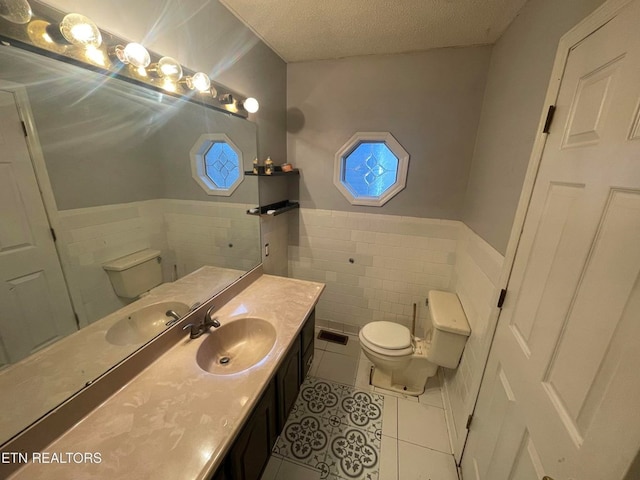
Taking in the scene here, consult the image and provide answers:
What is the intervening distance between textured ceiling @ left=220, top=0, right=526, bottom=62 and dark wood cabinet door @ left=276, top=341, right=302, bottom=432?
193 cm

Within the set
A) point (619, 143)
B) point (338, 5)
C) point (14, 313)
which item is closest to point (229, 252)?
point (14, 313)

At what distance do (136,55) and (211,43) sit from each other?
1.94 ft

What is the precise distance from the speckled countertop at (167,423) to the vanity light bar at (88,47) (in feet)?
3.68

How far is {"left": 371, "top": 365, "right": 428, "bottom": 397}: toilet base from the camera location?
1.84 m

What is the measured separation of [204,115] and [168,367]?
1.25m

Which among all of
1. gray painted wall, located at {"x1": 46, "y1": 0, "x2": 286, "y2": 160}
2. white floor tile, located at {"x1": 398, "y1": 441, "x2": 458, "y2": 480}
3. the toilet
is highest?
gray painted wall, located at {"x1": 46, "y1": 0, "x2": 286, "y2": 160}

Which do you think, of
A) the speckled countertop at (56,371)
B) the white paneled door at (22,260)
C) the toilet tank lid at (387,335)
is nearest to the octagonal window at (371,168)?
the toilet tank lid at (387,335)

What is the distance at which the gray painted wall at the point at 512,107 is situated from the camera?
38.5 inches

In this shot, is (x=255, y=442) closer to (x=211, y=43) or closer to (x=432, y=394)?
(x=432, y=394)

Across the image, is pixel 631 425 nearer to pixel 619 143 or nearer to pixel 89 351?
pixel 619 143

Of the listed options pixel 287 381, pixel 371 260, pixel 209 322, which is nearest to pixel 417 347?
pixel 371 260

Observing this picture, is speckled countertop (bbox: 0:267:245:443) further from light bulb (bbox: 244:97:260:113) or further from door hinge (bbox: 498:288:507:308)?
door hinge (bbox: 498:288:507:308)

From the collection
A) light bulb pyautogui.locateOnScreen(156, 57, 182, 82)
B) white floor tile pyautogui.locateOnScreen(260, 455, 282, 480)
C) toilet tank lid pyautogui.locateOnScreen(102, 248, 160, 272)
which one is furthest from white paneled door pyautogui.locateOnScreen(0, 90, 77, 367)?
white floor tile pyautogui.locateOnScreen(260, 455, 282, 480)

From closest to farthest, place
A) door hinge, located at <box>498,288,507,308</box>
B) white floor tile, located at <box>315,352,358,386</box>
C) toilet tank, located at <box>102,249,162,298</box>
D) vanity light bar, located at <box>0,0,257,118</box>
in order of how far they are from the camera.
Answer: vanity light bar, located at <box>0,0,257,118</box>
toilet tank, located at <box>102,249,162,298</box>
door hinge, located at <box>498,288,507,308</box>
white floor tile, located at <box>315,352,358,386</box>
